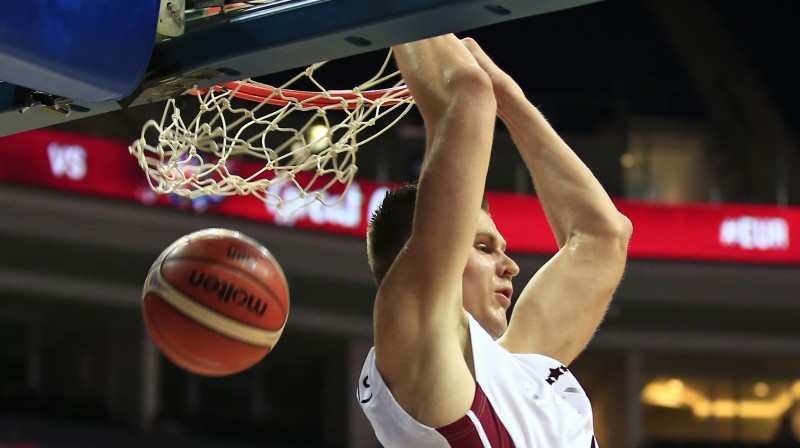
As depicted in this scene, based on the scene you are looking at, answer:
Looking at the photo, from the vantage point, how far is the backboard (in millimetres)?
1570

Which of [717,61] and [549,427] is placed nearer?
[549,427]

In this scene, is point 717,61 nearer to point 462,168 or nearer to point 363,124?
point 363,124

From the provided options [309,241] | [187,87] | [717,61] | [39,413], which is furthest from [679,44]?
[187,87]

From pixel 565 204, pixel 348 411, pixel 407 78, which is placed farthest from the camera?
pixel 348 411

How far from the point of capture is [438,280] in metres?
1.61

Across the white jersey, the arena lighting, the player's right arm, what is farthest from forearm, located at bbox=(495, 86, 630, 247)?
the arena lighting

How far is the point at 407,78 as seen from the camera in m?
1.73

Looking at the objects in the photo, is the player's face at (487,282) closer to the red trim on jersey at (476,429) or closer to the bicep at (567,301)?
the bicep at (567,301)

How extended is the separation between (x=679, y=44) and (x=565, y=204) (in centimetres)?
1053

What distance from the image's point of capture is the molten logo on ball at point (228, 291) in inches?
83.6

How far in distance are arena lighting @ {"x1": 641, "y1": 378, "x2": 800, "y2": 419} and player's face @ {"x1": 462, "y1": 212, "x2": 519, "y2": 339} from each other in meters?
9.38

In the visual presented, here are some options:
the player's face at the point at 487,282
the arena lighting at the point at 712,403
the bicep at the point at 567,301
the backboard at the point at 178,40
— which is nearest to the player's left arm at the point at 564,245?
the bicep at the point at 567,301

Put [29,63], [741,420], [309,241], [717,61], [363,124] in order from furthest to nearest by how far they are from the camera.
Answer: [717,61] → [741,420] → [309,241] → [363,124] → [29,63]

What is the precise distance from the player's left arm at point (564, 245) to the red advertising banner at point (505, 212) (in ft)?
20.5
